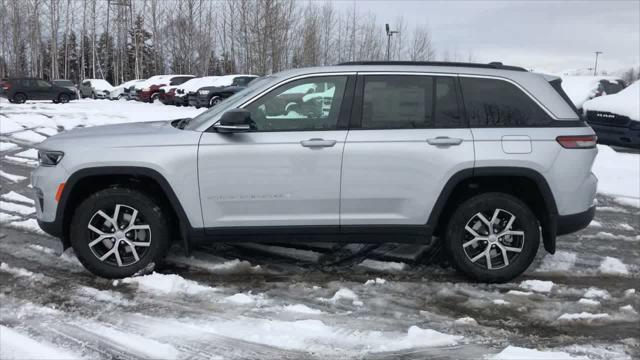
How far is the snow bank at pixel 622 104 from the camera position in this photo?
461 inches

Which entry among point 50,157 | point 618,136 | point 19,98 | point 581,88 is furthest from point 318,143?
point 19,98

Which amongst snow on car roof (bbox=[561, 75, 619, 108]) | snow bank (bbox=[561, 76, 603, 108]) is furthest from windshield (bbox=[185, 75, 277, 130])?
snow bank (bbox=[561, 76, 603, 108])

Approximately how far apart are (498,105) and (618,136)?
8.98m

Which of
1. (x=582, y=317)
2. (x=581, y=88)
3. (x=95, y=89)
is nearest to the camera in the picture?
(x=582, y=317)

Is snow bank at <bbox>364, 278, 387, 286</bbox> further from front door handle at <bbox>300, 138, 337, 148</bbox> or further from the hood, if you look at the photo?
the hood

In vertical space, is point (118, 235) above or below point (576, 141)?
below

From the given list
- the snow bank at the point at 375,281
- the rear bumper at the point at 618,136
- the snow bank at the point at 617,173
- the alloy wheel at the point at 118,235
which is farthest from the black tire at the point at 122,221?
the rear bumper at the point at 618,136

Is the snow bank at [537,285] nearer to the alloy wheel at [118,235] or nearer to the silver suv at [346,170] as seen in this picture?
the silver suv at [346,170]

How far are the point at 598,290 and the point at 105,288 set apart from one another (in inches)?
155

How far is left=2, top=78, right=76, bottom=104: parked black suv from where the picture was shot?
1107 inches

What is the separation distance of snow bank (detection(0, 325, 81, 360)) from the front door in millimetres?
1436

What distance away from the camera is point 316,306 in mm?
3883

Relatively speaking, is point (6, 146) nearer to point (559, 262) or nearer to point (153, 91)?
point (559, 262)

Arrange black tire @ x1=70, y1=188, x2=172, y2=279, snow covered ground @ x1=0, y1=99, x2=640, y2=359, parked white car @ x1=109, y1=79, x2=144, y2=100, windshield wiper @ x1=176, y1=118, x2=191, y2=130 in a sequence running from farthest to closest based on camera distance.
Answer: parked white car @ x1=109, y1=79, x2=144, y2=100, windshield wiper @ x1=176, y1=118, x2=191, y2=130, black tire @ x1=70, y1=188, x2=172, y2=279, snow covered ground @ x1=0, y1=99, x2=640, y2=359
